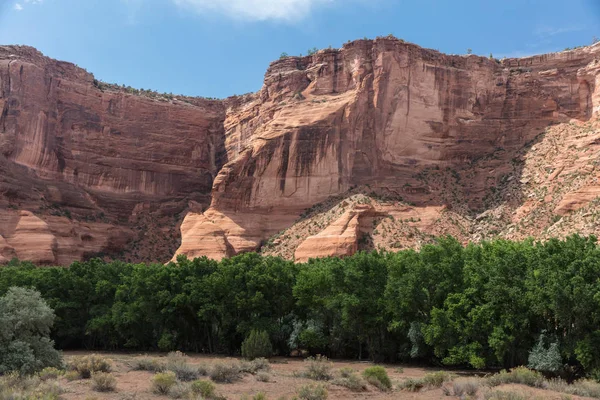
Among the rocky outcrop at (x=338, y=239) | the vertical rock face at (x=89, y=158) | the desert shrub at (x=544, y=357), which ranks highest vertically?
the vertical rock face at (x=89, y=158)

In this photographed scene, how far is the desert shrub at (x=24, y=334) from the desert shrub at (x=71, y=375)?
1.25 m

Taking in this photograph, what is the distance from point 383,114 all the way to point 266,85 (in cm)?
1931

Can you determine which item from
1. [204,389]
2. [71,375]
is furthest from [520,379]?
[71,375]

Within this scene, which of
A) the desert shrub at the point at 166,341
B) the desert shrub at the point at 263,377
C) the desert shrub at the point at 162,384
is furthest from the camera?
the desert shrub at the point at 166,341

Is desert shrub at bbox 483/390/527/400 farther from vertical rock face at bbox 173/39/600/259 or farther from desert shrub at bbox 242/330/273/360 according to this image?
vertical rock face at bbox 173/39/600/259

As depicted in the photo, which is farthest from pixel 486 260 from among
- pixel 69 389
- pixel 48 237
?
pixel 48 237

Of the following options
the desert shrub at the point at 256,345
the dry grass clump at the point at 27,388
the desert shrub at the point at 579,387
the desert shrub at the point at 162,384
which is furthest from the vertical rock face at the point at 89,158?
the desert shrub at the point at 579,387

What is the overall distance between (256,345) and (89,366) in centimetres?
1292

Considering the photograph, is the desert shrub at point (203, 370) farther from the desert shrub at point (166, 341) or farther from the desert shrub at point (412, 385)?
the desert shrub at point (166, 341)

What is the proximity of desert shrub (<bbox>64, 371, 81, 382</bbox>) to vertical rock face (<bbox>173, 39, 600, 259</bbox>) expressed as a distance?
41840 mm

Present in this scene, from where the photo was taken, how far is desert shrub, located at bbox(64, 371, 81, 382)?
80.5ft

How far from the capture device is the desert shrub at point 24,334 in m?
24.0

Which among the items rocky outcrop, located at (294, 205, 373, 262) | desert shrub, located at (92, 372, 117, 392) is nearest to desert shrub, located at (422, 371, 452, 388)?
desert shrub, located at (92, 372, 117, 392)

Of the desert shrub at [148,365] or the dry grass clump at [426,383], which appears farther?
the desert shrub at [148,365]
